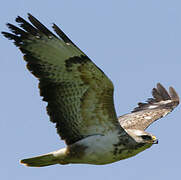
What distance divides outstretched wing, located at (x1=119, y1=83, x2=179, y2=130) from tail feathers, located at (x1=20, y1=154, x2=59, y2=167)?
1837mm

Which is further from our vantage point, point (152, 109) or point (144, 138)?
point (152, 109)

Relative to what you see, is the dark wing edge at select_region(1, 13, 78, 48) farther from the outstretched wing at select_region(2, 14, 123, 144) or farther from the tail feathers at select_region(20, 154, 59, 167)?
the tail feathers at select_region(20, 154, 59, 167)

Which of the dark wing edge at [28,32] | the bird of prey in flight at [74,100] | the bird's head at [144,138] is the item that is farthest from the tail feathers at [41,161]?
the dark wing edge at [28,32]

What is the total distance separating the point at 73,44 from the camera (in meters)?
7.34

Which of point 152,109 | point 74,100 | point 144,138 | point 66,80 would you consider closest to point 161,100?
point 152,109

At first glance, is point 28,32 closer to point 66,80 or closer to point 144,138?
point 66,80

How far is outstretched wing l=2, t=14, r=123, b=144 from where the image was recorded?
24.2ft

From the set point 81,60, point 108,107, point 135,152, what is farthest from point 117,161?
point 81,60

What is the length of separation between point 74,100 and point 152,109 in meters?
3.66

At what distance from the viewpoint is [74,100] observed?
25.3ft

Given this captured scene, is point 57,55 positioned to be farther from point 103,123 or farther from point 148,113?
point 148,113

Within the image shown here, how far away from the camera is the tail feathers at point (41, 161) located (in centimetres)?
791

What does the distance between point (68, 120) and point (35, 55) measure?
1.15 m

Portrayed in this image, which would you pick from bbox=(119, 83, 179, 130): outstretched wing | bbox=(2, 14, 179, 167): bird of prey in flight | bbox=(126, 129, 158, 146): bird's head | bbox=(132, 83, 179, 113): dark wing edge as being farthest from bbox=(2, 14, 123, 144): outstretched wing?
bbox=(132, 83, 179, 113): dark wing edge
